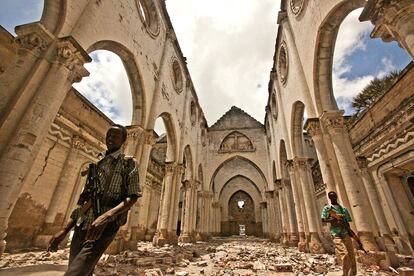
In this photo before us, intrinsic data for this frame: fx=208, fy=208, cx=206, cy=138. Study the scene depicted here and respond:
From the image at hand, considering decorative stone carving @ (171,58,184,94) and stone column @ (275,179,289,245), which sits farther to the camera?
stone column @ (275,179,289,245)

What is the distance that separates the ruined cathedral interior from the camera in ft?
13.6

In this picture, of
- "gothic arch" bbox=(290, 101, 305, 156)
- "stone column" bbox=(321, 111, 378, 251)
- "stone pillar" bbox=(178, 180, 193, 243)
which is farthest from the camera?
"stone pillar" bbox=(178, 180, 193, 243)

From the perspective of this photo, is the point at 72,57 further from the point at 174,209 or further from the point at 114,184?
the point at 174,209

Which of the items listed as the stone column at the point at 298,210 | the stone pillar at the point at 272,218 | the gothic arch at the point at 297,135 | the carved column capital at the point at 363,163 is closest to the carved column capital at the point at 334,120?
the gothic arch at the point at 297,135

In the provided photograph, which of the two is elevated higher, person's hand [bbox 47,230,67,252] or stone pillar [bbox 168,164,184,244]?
stone pillar [bbox 168,164,184,244]

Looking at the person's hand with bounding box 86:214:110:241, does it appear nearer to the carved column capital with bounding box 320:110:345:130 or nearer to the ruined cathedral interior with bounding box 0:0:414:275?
the ruined cathedral interior with bounding box 0:0:414:275

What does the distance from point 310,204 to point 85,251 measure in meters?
9.88

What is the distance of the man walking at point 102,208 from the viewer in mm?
1521

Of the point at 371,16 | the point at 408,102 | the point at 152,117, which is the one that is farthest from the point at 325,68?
the point at 152,117

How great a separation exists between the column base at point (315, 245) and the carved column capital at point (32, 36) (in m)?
10.9

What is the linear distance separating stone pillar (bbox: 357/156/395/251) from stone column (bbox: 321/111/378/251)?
11.8ft

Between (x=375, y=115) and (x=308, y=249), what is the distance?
636cm

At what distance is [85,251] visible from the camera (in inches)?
59.2

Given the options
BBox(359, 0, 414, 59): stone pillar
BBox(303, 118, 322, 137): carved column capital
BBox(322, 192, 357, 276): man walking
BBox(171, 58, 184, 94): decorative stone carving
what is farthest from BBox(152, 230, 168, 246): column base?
BBox(359, 0, 414, 59): stone pillar
